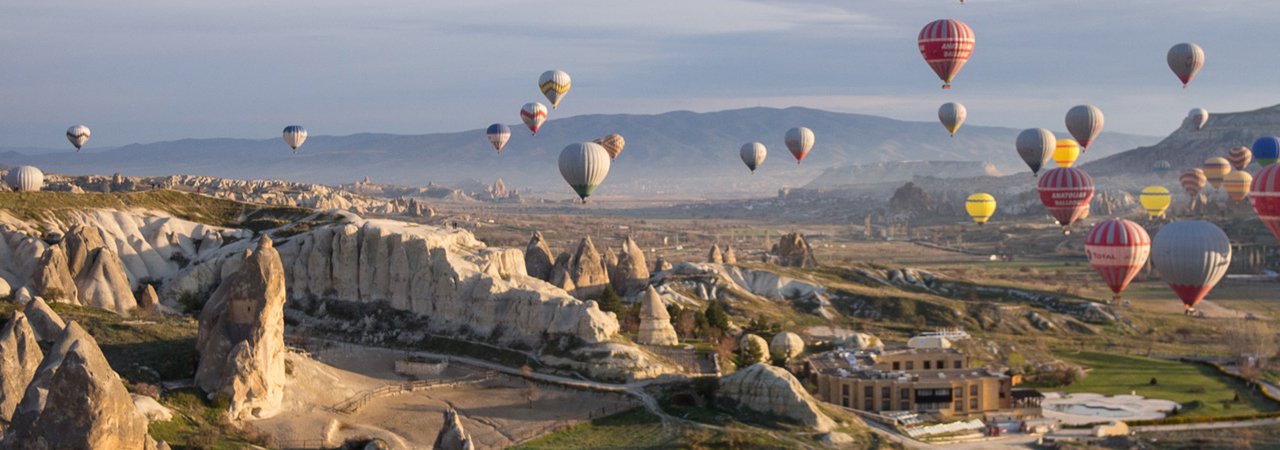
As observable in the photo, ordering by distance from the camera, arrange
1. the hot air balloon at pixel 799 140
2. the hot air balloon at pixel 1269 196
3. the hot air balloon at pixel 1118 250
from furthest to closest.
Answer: the hot air balloon at pixel 799 140, the hot air balloon at pixel 1118 250, the hot air balloon at pixel 1269 196

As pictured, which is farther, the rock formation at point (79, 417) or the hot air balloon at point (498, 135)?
the hot air balloon at point (498, 135)

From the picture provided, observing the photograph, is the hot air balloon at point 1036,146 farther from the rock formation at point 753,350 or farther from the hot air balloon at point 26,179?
the hot air balloon at point 26,179

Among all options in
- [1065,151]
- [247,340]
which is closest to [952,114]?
[1065,151]

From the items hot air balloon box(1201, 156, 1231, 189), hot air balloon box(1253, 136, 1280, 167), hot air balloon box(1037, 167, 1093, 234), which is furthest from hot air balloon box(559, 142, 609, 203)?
A: hot air balloon box(1201, 156, 1231, 189)

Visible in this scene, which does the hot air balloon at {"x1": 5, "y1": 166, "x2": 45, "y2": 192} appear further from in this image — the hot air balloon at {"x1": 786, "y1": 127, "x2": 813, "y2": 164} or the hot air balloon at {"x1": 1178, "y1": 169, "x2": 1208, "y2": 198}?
the hot air balloon at {"x1": 1178, "y1": 169, "x2": 1208, "y2": 198}

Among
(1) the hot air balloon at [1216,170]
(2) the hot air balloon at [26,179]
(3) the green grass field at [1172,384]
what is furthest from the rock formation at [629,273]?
(1) the hot air balloon at [1216,170]

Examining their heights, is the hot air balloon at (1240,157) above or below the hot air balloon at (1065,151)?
above

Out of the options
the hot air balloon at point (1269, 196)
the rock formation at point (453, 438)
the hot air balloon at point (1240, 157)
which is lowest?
the rock formation at point (453, 438)
